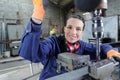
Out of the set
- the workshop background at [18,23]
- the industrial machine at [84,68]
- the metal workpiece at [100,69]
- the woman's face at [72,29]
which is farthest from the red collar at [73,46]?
the workshop background at [18,23]

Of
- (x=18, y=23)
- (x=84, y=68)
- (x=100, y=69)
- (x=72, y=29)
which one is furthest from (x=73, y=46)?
(x=18, y=23)

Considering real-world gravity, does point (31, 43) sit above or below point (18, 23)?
below

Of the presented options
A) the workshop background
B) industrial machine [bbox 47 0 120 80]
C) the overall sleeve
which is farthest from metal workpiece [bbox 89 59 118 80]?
the workshop background

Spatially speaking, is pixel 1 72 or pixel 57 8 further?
pixel 57 8

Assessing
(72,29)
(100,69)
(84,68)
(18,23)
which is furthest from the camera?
(18,23)

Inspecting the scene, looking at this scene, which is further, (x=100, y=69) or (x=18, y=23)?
(x=18, y=23)

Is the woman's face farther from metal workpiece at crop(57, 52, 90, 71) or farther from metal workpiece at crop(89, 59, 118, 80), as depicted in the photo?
metal workpiece at crop(89, 59, 118, 80)

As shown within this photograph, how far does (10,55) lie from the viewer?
Result: 5785 mm

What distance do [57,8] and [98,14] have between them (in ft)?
24.4

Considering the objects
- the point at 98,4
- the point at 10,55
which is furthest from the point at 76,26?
the point at 10,55

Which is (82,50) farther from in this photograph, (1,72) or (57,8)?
(57,8)

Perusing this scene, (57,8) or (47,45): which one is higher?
(57,8)

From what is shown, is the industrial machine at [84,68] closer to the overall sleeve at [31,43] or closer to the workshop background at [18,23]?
the overall sleeve at [31,43]

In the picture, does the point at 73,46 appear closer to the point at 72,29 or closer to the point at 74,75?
the point at 72,29
